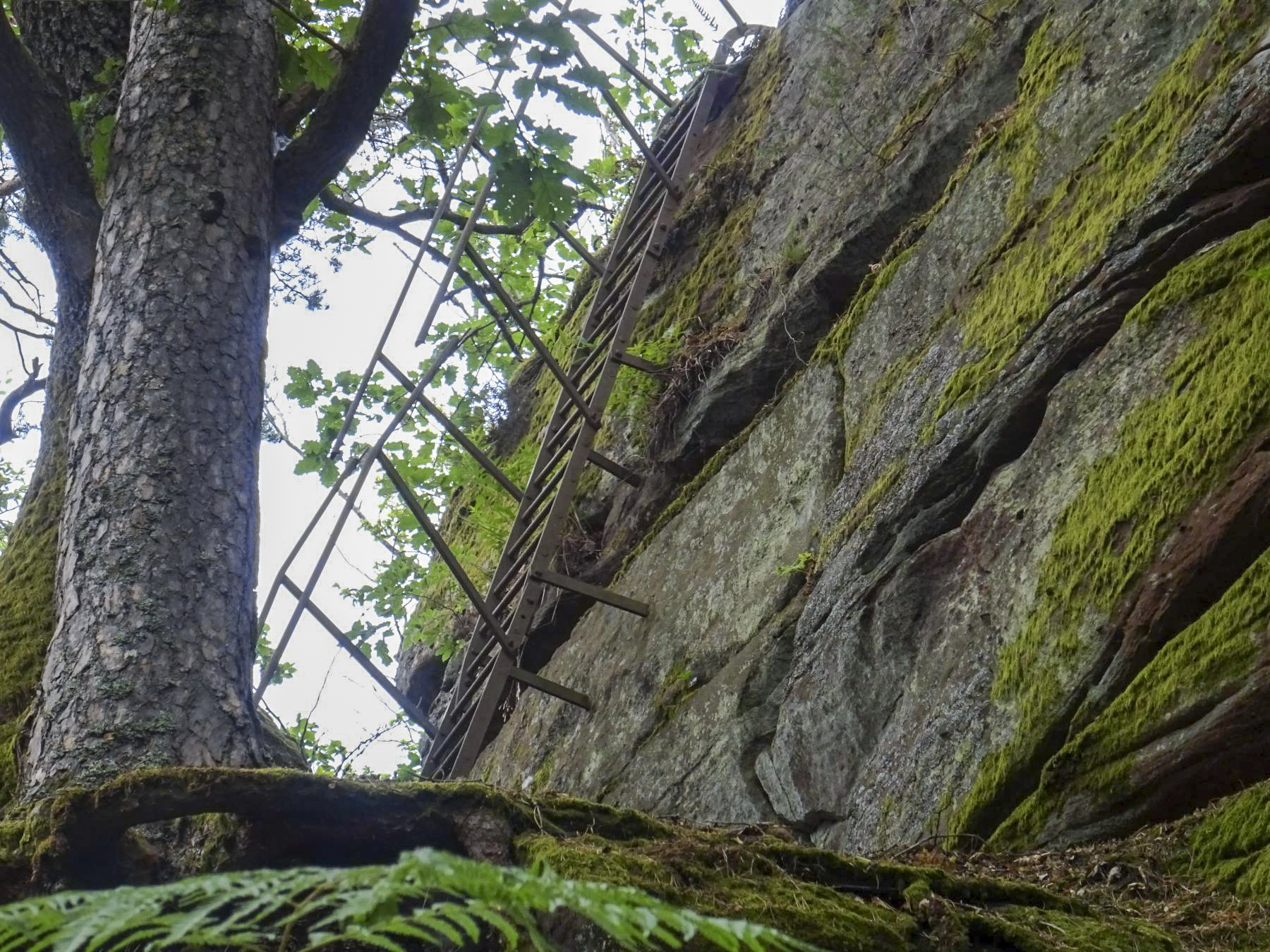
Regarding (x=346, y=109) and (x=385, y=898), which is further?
(x=346, y=109)

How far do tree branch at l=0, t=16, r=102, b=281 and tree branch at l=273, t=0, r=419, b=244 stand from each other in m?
0.55

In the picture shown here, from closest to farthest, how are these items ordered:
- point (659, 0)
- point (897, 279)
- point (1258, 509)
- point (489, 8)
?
1. point (1258, 509)
2. point (489, 8)
3. point (897, 279)
4. point (659, 0)

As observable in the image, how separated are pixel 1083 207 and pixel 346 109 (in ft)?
7.81

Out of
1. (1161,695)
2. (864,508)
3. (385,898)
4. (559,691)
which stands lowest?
(1161,695)

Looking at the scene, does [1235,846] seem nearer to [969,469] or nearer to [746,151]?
[969,469]

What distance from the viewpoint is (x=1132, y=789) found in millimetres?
2701

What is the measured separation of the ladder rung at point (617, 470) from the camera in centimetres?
586

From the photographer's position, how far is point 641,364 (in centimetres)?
606

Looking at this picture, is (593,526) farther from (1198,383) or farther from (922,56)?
(1198,383)

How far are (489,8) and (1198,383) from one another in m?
2.33

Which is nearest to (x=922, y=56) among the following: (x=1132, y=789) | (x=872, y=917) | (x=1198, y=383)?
(x=1198, y=383)

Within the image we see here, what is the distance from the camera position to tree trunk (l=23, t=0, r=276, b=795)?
2.56m

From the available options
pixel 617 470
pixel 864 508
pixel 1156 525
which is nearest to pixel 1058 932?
pixel 1156 525

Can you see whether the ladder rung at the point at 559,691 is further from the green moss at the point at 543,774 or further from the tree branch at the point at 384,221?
the tree branch at the point at 384,221
